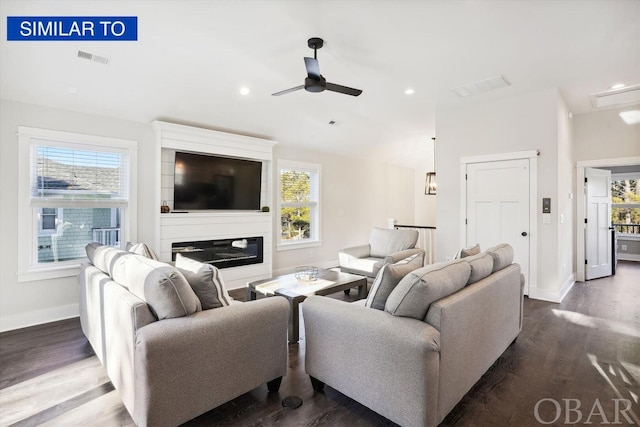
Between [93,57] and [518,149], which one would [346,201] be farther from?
[93,57]

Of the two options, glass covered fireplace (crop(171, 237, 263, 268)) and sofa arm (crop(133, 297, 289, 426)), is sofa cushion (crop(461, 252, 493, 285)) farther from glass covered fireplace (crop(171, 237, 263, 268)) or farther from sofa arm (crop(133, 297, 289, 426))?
glass covered fireplace (crop(171, 237, 263, 268))

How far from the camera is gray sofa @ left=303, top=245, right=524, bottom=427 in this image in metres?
1.68

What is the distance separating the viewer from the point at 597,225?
19.6 ft

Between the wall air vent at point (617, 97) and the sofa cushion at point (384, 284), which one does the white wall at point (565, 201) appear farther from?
the sofa cushion at point (384, 284)

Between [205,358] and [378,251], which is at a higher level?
[378,251]

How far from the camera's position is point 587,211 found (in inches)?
226

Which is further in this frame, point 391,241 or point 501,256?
point 391,241

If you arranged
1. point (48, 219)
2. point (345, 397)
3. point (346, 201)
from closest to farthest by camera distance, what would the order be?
point (345, 397), point (48, 219), point (346, 201)

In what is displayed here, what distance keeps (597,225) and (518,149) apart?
9.16 ft

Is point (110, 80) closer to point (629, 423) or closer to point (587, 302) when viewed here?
point (629, 423)

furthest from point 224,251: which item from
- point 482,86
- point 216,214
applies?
point 482,86

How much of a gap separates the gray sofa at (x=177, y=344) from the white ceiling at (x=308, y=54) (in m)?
2.22

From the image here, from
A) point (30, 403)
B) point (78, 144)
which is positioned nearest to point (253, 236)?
point (78, 144)

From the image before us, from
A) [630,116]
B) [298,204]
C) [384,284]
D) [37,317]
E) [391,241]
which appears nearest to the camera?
[384,284]
